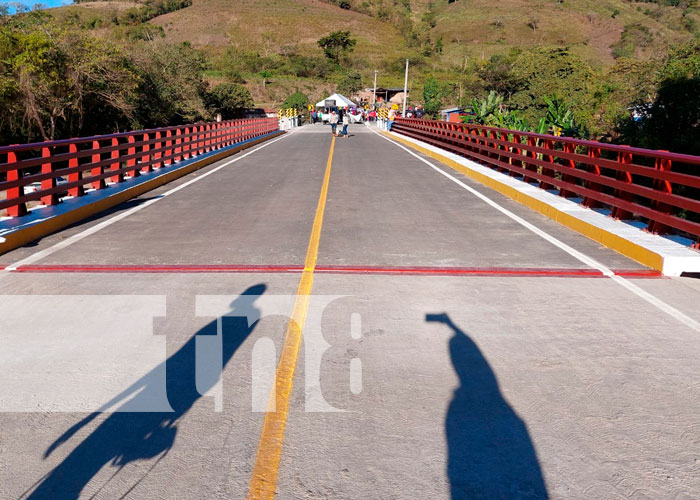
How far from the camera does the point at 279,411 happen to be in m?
4.03

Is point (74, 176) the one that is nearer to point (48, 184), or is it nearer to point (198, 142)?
point (48, 184)

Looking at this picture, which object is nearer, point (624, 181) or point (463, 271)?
point (463, 271)

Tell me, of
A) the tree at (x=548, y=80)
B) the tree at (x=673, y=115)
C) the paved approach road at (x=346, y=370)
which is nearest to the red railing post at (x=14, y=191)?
the paved approach road at (x=346, y=370)

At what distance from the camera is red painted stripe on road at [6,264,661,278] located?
24.6 ft

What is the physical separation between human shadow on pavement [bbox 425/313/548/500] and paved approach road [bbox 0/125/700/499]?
0.05ft

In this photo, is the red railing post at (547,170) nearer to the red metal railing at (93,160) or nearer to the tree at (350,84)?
the red metal railing at (93,160)

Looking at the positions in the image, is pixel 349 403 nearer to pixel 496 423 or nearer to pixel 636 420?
pixel 496 423

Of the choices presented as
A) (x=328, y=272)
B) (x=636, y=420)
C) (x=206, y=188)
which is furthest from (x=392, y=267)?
(x=206, y=188)

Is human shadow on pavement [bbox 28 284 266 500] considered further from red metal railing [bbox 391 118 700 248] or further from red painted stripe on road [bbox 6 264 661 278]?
red metal railing [bbox 391 118 700 248]

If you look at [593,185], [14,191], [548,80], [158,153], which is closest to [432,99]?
[548,80]

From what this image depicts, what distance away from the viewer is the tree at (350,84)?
12675 cm

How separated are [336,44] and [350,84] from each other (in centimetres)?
→ 3290

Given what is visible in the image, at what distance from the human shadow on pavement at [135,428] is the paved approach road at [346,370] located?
1 centimetres

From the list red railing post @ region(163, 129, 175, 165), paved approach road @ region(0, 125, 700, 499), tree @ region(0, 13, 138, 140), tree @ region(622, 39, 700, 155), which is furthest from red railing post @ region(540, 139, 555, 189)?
tree @ region(0, 13, 138, 140)
